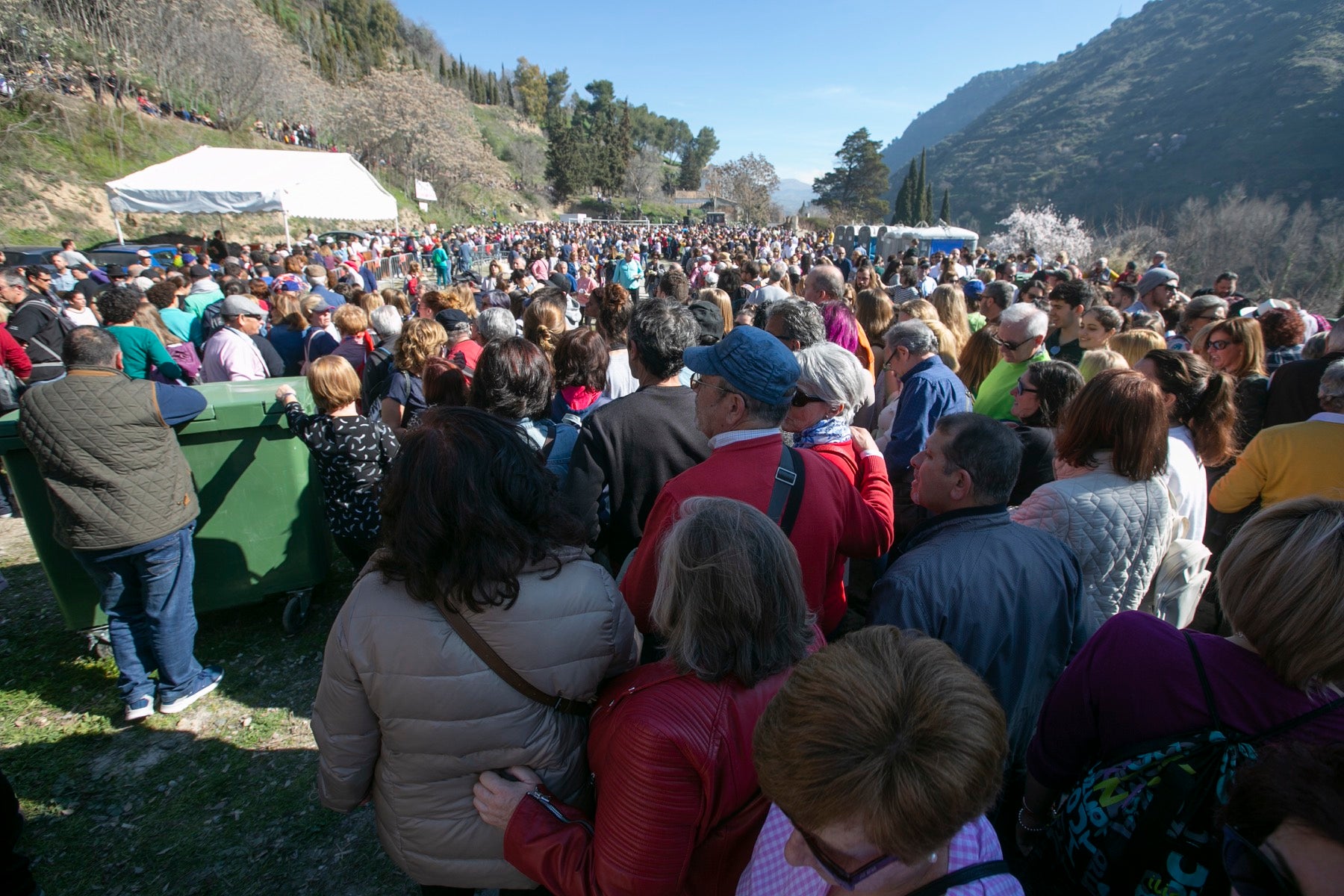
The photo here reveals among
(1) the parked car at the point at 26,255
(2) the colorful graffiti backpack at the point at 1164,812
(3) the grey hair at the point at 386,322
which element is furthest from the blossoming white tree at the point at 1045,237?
(2) the colorful graffiti backpack at the point at 1164,812

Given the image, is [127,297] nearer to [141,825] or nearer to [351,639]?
[141,825]

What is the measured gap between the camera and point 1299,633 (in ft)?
3.89

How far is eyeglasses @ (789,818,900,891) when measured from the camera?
3.05 ft

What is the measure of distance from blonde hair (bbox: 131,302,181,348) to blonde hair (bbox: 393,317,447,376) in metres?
2.40

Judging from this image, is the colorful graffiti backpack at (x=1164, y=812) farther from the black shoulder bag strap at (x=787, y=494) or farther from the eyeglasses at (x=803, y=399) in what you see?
the eyeglasses at (x=803, y=399)

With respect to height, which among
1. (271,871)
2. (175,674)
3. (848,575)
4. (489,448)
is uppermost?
(489,448)

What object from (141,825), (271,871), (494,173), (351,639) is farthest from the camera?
(494,173)

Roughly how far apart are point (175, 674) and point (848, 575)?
3.40 meters

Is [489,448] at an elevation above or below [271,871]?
above

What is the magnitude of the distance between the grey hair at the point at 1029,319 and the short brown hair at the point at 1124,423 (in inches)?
58.7

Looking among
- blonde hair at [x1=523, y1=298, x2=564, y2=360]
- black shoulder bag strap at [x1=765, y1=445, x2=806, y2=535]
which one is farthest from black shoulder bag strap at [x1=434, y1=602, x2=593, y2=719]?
blonde hair at [x1=523, y1=298, x2=564, y2=360]

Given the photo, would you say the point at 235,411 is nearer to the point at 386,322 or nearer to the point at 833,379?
the point at 386,322

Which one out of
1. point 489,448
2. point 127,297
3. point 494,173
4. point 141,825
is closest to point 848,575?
point 489,448

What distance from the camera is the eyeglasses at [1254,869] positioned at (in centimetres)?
80
